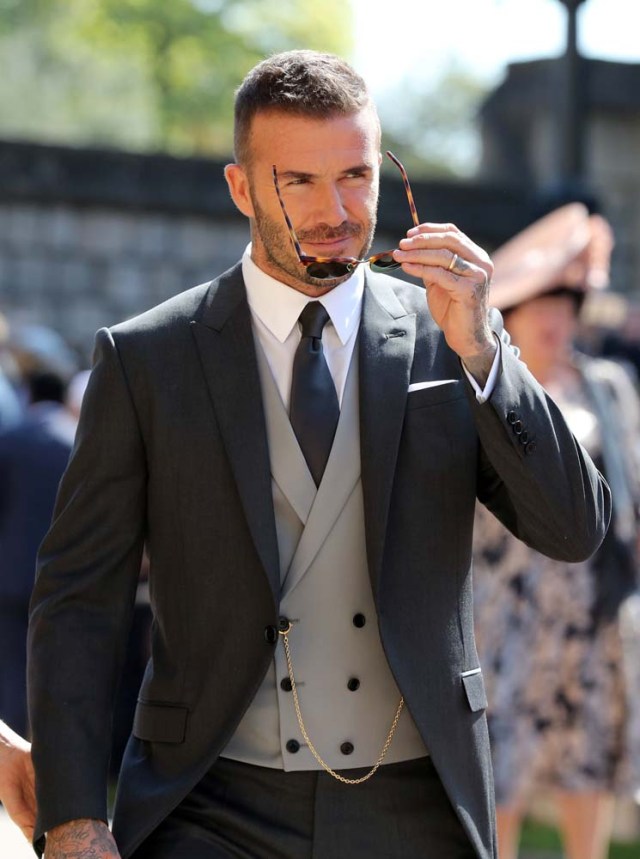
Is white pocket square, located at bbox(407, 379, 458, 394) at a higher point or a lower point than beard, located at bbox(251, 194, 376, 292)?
lower

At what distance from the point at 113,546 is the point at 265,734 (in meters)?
0.44

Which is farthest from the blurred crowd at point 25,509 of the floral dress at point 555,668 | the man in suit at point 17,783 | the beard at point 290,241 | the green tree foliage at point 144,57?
the green tree foliage at point 144,57

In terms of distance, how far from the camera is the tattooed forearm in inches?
119

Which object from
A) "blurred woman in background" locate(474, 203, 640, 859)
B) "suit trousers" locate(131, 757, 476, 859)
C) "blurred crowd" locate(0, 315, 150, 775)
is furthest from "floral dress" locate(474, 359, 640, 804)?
"suit trousers" locate(131, 757, 476, 859)

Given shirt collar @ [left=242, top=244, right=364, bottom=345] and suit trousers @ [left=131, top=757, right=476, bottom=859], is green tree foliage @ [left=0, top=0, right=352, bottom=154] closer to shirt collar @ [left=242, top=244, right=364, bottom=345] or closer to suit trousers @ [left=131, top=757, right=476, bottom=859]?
shirt collar @ [left=242, top=244, right=364, bottom=345]

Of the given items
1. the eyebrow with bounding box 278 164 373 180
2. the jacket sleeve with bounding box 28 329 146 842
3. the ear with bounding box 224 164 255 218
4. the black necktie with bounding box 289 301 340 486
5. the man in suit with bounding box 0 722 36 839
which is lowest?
the man in suit with bounding box 0 722 36 839

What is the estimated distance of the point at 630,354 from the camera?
40.9 feet

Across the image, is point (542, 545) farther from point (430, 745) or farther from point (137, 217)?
point (137, 217)

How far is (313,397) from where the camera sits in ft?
10.6

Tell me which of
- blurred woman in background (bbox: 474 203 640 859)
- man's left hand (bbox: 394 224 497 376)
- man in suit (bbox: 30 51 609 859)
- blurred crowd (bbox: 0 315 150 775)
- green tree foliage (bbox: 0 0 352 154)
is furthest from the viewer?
green tree foliage (bbox: 0 0 352 154)

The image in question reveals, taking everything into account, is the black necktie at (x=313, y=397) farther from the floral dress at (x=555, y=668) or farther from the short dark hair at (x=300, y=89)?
the floral dress at (x=555, y=668)

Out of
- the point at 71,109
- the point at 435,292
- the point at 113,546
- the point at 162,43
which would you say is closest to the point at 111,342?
the point at 113,546

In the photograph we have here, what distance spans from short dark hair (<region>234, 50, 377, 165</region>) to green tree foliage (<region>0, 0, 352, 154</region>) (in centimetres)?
3544

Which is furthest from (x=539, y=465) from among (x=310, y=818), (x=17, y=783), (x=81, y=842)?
(x=17, y=783)
